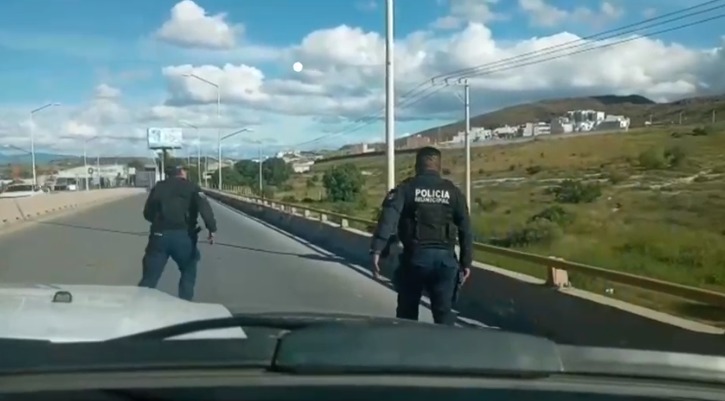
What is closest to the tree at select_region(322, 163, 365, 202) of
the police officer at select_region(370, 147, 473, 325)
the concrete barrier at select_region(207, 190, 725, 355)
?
the concrete barrier at select_region(207, 190, 725, 355)

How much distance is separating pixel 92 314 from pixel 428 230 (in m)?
5.33

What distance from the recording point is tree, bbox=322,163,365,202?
76188mm

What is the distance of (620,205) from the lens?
46.5 metres

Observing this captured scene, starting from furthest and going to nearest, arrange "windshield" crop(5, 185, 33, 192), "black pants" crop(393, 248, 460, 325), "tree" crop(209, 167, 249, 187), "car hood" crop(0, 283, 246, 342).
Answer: "tree" crop(209, 167, 249, 187) < "windshield" crop(5, 185, 33, 192) < "black pants" crop(393, 248, 460, 325) < "car hood" crop(0, 283, 246, 342)

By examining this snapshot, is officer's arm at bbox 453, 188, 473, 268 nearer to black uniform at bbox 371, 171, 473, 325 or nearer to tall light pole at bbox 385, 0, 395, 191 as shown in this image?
black uniform at bbox 371, 171, 473, 325

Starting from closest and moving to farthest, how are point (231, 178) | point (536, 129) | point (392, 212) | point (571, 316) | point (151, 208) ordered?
point (392, 212), point (571, 316), point (151, 208), point (536, 129), point (231, 178)

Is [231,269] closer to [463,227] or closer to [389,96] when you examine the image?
[389,96]

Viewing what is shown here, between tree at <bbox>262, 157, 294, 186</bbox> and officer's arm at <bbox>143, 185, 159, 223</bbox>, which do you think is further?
tree at <bbox>262, 157, 294, 186</bbox>

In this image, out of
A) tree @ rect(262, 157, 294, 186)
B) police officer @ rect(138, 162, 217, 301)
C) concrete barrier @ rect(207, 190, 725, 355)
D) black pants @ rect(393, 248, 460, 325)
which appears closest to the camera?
concrete barrier @ rect(207, 190, 725, 355)

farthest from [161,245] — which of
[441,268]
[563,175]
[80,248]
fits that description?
[563,175]

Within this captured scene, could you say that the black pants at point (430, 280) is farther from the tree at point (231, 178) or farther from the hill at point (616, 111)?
the tree at point (231, 178)

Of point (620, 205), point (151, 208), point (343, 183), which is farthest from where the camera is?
point (343, 183)

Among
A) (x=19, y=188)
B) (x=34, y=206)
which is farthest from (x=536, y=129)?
(x=34, y=206)

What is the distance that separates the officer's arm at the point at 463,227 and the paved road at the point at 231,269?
114cm
